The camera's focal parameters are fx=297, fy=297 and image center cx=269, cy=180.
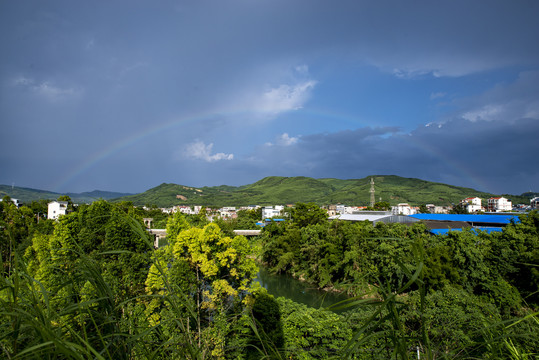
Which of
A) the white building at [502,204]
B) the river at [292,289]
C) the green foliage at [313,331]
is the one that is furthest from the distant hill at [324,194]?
the green foliage at [313,331]

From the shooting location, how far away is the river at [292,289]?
Result: 17.6 meters

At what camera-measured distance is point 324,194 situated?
14888 cm

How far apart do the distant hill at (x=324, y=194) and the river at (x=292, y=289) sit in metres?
81.4

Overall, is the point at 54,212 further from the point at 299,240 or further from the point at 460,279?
the point at 460,279

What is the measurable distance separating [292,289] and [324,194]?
13164 cm

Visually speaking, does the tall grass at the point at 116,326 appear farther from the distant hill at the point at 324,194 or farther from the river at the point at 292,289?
the distant hill at the point at 324,194

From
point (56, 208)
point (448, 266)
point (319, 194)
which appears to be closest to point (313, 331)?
point (448, 266)

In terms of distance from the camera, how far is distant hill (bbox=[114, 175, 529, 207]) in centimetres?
10940

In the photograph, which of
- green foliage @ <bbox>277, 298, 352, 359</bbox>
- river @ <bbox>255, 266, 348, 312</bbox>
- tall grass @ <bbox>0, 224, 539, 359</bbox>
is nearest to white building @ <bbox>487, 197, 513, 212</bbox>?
river @ <bbox>255, 266, 348, 312</bbox>

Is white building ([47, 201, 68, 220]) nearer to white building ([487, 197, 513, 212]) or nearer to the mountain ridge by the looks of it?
the mountain ridge

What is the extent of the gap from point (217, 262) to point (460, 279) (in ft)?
35.5

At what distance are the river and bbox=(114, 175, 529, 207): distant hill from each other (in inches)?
→ 3206

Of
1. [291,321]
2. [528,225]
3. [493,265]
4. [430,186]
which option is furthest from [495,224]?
[430,186]

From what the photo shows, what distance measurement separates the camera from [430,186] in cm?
13300
